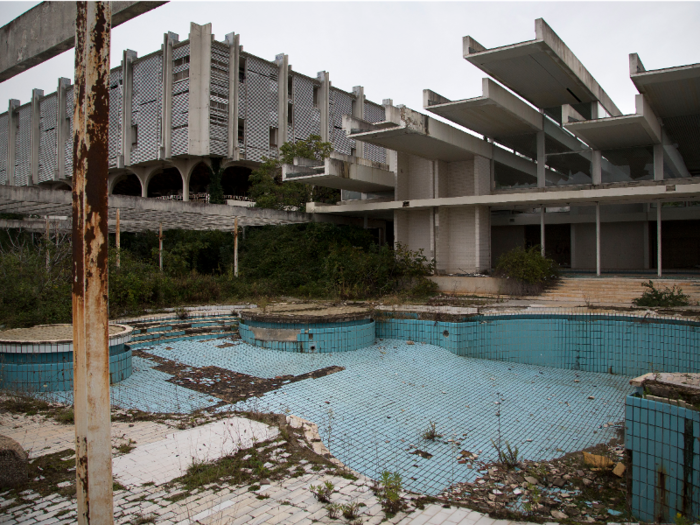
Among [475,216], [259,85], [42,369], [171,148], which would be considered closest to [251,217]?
[475,216]

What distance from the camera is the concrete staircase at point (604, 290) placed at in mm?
11305

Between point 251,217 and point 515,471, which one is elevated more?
point 251,217

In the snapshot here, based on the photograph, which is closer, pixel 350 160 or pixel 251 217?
pixel 251 217

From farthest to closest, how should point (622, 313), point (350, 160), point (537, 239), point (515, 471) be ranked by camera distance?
point (537, 239), point (350, 160), point (622, 313), point (515, 471)

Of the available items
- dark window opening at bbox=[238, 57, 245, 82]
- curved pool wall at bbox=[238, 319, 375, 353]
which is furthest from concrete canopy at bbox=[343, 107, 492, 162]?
dark window opening at bbox=[238, 57, 245, 82]

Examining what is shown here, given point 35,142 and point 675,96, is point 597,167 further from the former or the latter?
point 35,142

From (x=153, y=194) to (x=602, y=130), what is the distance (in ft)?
108

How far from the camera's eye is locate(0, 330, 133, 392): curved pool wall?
18.4ft

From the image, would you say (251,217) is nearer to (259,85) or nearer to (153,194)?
(259,85)

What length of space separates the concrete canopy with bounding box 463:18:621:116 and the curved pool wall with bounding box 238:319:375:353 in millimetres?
8096

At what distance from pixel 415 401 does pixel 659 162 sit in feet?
40.3

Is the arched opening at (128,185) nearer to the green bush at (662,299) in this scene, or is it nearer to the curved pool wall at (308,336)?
the curved pool wall at (308,336)

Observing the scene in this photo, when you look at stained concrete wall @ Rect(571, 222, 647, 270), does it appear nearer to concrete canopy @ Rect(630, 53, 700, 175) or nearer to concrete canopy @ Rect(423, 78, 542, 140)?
concrete canopy @ Rect(630, 53, 700, 175)

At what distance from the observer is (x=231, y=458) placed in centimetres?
358
